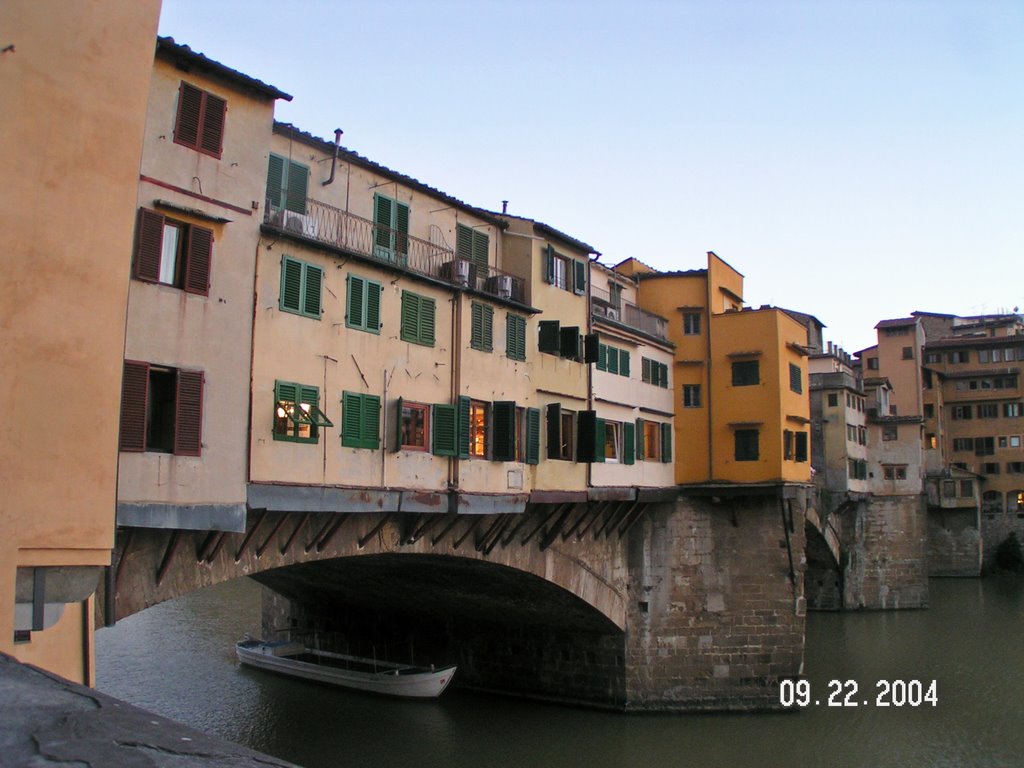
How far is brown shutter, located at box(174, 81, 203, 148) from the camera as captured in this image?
1410cm

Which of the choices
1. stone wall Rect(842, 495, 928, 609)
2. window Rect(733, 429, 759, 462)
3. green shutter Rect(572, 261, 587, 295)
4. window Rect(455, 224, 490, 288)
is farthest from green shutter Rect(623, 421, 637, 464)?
stone wall Rect(842, 495, 928, 609)

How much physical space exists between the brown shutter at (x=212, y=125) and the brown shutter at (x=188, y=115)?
12 cm

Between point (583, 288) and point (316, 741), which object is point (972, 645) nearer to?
point (583, 288)

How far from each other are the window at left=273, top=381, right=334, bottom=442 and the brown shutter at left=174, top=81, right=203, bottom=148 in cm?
416

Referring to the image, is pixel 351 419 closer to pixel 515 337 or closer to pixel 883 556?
pixel 515 337

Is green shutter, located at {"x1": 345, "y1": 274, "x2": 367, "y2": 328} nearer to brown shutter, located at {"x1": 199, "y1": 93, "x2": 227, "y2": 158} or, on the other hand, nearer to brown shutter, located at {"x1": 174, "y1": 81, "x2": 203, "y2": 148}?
brown shutter, located at {"x1": 199, "y1": 93, "x2": 227, "y2": 158}

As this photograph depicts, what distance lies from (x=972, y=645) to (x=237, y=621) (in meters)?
33.5

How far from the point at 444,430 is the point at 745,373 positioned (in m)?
13.2

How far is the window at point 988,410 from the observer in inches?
2830

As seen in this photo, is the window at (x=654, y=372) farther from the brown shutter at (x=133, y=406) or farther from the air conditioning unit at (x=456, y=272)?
the brown shutter at (x=133, y=406)

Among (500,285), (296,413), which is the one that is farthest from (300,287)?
(500,285)

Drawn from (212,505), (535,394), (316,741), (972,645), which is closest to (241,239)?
(212,505)

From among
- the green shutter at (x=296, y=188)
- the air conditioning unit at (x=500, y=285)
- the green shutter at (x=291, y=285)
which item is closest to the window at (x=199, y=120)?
the green shutter at (x=291, y=285)

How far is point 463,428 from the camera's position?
1936 cm
